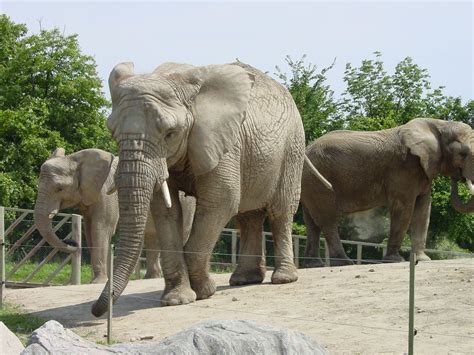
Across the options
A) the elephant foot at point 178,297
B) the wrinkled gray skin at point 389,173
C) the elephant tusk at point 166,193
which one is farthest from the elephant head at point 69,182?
the elephant tusk at point 166,193

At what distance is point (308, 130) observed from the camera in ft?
87.5

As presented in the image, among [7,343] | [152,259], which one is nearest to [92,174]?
[152,259]

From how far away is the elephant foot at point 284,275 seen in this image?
1241 cm

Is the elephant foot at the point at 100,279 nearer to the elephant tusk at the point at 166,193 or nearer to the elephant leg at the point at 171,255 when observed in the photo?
the elephant leg at the point at 171,255

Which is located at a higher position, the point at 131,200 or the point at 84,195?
the point at 84,195

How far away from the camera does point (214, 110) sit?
1117 cm

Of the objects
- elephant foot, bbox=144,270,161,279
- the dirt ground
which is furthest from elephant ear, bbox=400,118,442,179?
elephant foot, bbox=144,270,161,279

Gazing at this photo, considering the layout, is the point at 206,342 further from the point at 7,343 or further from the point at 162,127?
the point at 162,127

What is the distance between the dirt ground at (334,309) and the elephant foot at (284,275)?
12 centimetres

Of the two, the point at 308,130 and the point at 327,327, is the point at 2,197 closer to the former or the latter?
the point at 308,130

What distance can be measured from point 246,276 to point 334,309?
267cm

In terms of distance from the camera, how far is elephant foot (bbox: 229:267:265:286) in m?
12.6

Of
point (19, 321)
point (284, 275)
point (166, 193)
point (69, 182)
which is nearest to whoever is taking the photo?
point (166, 193)

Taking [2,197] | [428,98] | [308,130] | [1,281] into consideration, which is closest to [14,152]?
[2,197]
